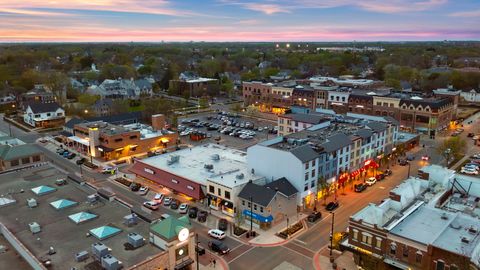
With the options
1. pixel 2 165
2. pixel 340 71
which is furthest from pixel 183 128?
pixel 340 71

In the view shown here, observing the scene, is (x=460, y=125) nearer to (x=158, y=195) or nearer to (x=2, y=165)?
(x=158, y=195)

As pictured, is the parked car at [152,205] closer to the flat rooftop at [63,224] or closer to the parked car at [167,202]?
the parked car at [167,202]

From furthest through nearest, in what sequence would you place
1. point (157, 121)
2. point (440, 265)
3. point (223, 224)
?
point (157, 121)
point (223, 224)
point (440, 265)

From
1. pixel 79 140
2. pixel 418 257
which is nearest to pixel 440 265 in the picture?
pixel 418 257

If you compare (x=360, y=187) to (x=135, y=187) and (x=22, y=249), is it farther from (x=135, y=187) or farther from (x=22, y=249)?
(x=22, y=249)

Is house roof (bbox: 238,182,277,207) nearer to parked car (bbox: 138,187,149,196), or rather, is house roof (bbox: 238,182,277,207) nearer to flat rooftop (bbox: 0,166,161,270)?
flat rooftop (bbox: 0,166,161,270)

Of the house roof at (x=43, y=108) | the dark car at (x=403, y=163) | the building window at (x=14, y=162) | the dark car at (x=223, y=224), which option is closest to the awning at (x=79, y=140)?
the building window at (x=14, y=162)
